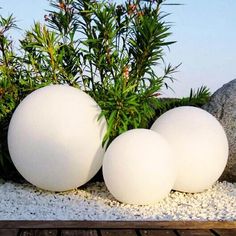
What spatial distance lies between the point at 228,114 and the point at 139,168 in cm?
231

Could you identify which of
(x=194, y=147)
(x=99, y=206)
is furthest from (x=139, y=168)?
(x=194, y=147)

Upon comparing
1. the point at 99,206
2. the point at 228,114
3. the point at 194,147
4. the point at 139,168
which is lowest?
the point at 99,206

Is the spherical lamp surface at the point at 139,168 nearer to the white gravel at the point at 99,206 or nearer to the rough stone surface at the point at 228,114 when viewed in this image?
the white gravel at the point at 99,206

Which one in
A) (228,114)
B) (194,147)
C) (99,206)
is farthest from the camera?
(228,114)

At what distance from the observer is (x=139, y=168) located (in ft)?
17.9

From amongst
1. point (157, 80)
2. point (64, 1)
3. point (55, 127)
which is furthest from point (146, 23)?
point (55, 127)

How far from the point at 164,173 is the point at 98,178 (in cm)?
168

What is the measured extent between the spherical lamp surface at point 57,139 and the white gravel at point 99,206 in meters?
0.24

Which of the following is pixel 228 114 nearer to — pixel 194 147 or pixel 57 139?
pixel 194 147

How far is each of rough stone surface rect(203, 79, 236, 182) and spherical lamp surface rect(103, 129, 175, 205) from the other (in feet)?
5.88

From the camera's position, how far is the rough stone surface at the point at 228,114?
720 cm

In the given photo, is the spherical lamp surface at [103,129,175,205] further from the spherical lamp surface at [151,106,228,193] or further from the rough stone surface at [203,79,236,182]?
the rough stone surface at [203,79,236,182]

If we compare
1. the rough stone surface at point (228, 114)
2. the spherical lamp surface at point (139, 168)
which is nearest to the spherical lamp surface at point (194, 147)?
the spherical lamp surface at point (139, 168)

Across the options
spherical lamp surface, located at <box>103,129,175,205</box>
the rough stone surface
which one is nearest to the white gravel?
spherical lamp surface, located at <box>103,129,175,205</box>
